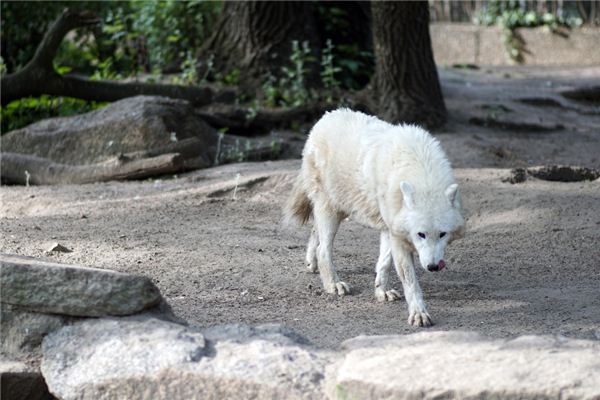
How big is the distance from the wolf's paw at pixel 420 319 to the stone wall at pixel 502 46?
14.6 metres

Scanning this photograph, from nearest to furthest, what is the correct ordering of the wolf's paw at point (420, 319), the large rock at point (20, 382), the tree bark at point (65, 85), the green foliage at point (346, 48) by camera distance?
1. the large rock at point (20, 382)
2. the wolf's paw at point (420, 319)
3. the tree bark at point (65, 85)
4. the green foliage at point (346, 48)

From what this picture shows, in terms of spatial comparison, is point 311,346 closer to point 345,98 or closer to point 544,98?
point 345,98

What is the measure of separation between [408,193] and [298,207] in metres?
1.62

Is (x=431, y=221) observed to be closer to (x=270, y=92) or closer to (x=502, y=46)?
(x=270, y=92)

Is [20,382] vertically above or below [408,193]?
below

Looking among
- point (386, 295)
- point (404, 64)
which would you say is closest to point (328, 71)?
point (404, 64)

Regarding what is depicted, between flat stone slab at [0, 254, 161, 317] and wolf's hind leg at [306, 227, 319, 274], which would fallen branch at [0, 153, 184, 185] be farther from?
flat stone slab at [0, 254, 161, 317]

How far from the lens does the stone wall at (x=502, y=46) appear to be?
62.3 ft

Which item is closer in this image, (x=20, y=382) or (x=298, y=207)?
(x=20, y=382)

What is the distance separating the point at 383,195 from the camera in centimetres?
572

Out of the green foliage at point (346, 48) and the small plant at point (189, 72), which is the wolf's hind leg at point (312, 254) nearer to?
the small plant at point (189, 72)

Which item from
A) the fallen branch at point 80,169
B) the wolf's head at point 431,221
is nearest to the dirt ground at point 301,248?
the fallen branch at point 80,169

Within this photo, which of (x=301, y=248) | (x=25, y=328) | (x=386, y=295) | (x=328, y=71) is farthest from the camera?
(x=328, y=71)

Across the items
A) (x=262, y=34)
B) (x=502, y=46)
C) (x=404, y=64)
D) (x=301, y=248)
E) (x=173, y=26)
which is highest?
(x=173, y=26)
